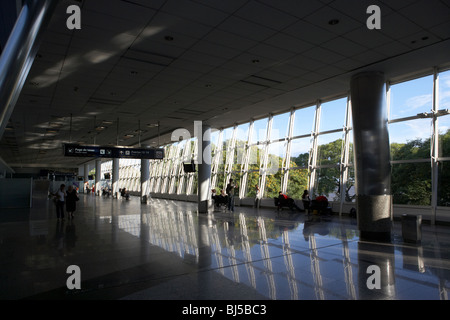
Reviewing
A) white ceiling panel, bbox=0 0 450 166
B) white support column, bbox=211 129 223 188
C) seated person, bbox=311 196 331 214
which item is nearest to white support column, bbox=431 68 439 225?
white ceiling panel, bbox=0 0 450 166

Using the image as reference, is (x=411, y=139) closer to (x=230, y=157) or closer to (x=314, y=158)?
(x=314, y=158)

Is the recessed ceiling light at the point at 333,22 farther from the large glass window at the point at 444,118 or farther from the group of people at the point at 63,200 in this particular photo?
the group of people at the point at 63,200

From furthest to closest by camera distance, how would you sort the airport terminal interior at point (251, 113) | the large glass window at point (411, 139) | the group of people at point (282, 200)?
the group of people at point (282, 200)
the large glass window at point (411, 139)
the airport terminal interior at point (251, 113)

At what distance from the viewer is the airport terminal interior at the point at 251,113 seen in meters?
4.59

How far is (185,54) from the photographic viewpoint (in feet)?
26.2

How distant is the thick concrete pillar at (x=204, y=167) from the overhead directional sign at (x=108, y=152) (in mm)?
2452

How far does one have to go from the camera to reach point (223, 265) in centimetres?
559

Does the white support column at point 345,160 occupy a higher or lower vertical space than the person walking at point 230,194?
higher

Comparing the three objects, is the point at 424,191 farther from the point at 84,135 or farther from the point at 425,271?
the point at 84,135

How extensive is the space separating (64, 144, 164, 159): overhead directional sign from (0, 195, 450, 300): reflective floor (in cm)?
586

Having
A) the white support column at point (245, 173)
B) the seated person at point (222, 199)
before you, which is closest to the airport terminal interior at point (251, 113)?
the seated person at point (222, 199)

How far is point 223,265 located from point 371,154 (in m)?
5.87

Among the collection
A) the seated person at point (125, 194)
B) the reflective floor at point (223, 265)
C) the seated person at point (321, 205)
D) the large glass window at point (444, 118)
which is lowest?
the seated person at point (125, 194)

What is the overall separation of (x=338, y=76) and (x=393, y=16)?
12.2ft
